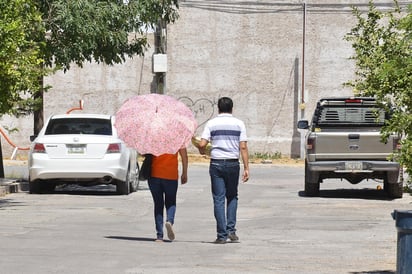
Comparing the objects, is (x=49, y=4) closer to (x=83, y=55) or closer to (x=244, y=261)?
(x=83, y=55)

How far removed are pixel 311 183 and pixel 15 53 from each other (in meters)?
7.61

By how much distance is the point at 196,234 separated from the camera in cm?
A: 1745

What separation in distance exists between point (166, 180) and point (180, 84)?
3020 centimetres

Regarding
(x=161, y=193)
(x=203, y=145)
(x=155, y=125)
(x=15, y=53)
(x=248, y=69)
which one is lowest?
(x=161, y=193)

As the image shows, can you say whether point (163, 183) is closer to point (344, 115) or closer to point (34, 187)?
point (34, 187)

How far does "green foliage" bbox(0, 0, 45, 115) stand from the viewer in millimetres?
20016

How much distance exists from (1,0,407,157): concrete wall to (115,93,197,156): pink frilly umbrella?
2921 centimetres

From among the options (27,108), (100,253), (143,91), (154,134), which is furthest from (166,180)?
(143,91)

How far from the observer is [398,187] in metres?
25.3

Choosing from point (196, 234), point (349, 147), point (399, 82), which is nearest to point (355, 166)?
point (349, 147)

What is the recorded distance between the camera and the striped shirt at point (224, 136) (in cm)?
1644

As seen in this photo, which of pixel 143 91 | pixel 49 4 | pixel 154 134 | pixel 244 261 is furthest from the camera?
pixel 143 91

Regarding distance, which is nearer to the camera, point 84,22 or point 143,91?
point 84,22

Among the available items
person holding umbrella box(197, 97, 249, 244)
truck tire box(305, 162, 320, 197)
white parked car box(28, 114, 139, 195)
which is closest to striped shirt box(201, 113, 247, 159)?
person holding umbrella box(197, 97, 249, 244)
